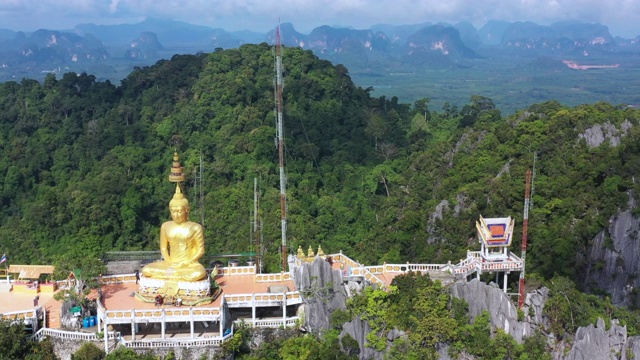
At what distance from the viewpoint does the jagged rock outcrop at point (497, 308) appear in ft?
71.5

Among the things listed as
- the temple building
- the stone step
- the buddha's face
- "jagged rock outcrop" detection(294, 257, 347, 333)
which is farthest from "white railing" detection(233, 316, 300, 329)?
the temple building

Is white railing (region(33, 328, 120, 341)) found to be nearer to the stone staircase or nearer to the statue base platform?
the stone staircase

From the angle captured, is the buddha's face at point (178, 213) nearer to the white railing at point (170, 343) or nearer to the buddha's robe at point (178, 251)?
the buddha's robe at point (178, 251)

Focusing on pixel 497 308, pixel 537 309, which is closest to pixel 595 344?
pixel 537 309

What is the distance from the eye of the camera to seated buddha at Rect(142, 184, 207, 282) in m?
22.4

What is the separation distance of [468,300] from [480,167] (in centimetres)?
1695

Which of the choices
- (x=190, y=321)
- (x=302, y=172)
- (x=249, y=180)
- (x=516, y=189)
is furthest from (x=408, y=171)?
(x=190, y=321)

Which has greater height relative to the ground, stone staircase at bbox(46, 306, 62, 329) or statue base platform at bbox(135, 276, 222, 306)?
statue base platform at bbox(135, 276, 222, 306)

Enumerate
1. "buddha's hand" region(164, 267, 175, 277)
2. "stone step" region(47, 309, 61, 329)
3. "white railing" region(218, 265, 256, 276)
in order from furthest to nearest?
"white railing" region(218, 265, 256, 276) < "buddha's hand" region(164, 267, 175, 277) < "stone step" region(47, 309, 61, 329)

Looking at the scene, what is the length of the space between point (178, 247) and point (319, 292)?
4858 mm

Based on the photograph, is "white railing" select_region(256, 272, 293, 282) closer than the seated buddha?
No

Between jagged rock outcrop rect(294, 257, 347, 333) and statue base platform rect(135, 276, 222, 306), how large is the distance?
2960 mm

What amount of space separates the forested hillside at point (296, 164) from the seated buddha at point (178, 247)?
289 inches

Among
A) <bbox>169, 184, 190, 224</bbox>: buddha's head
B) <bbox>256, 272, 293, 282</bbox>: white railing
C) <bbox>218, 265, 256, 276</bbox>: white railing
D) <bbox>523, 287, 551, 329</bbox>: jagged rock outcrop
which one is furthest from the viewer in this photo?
<bbox>218, 265, 256, 276</bbox>: white railing
